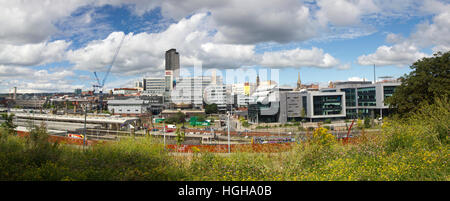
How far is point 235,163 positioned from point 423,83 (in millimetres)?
17004

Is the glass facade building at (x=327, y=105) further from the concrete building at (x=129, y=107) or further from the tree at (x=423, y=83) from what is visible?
the concrete building at (x=129, y=107)

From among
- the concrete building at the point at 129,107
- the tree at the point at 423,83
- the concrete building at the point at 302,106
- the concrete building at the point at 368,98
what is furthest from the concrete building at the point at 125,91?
the tree at the point at 423,83

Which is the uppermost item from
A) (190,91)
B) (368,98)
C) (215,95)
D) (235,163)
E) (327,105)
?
(190,91)

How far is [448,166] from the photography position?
537cm

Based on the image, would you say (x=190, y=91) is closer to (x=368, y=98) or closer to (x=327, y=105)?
(x=327, y=105)

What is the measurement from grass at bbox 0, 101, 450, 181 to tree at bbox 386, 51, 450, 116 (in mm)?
10524

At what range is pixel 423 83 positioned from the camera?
1697 cm

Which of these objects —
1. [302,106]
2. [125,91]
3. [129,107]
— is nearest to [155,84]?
[125,91]

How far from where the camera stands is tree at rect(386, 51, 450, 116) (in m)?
16.5

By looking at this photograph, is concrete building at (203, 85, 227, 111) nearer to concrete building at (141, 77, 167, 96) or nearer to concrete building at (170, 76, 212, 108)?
concrete building at (170, 76, 212, 108)

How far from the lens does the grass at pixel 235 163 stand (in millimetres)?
4863

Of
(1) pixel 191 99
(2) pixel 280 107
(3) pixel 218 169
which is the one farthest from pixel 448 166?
(1) pixel 191 99

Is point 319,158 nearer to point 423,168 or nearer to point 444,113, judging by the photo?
point 423,168
